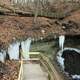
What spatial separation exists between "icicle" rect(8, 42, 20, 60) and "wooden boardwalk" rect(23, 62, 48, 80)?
1117 mm

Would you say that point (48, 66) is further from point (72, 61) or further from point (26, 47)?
point (72, 61)

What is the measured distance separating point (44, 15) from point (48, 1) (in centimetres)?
282

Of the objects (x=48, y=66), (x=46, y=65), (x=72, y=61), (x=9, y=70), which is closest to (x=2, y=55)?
(x=9, y=70)

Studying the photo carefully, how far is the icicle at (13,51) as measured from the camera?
16.2 meters

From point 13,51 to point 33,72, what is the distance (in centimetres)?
289

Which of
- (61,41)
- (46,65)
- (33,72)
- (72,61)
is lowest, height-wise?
(72,61)

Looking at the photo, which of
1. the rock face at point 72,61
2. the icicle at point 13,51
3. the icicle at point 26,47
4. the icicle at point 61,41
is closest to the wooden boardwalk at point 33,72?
the icicle at point 13,51

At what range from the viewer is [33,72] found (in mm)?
14211

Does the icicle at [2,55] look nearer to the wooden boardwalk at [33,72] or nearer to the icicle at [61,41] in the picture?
the wooden boardwalk at [33,72]

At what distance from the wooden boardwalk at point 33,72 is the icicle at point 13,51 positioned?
112 centimetres

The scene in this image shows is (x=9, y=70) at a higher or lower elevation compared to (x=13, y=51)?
lower

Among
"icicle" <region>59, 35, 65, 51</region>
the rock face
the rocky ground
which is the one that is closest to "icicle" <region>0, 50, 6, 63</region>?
the rocky ground

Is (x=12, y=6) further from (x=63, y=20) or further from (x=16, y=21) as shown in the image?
(x=63, y=20)

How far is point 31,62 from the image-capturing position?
15.8m
